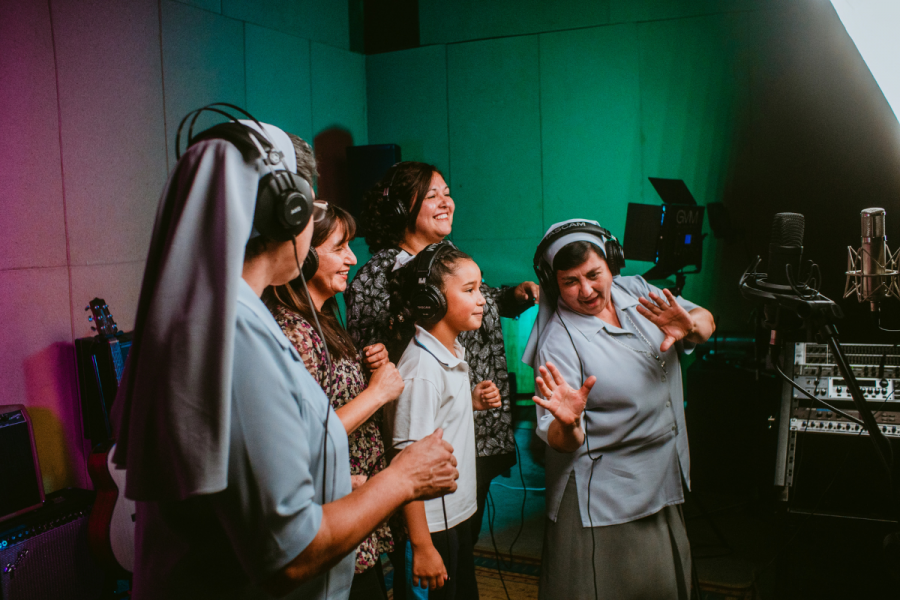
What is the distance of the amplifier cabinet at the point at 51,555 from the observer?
2.18 m

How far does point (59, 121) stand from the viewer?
291cm

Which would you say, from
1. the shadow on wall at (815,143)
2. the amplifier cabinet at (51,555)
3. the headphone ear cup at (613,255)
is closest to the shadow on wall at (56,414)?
the amplifier cabinet at (51,555)

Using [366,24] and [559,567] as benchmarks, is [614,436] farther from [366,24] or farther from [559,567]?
[366,24]

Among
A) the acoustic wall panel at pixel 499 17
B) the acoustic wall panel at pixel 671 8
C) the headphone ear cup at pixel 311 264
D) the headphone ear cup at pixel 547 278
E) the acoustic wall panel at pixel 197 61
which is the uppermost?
the acoustic wall panel at pixel 499 17

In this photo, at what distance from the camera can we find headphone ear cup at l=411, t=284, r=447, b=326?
5.42 ft

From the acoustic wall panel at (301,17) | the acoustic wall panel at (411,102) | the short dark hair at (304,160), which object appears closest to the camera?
the short dark hair at (304,160)

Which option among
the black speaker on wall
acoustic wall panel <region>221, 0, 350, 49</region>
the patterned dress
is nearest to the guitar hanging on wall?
the patterned dress

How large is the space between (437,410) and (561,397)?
0.33 meters

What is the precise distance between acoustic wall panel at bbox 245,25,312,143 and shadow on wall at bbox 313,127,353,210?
175 millimetres

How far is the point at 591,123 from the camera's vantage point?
4809 mm

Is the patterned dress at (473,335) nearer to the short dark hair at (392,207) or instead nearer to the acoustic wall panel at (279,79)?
the short dark hair at (392,207)

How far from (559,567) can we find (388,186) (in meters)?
1.41

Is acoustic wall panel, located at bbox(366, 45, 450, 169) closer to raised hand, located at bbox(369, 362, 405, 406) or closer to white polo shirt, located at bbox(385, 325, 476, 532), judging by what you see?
white polo shirt, located at bbox(385, 325, 476, 532)

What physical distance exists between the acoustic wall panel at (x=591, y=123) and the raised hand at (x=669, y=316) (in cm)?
324
